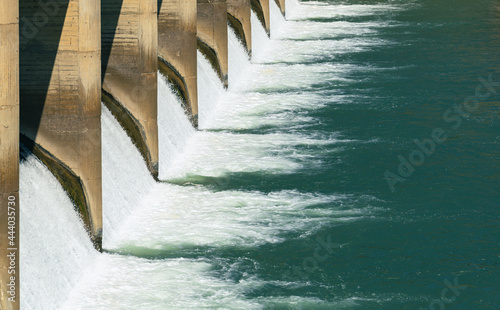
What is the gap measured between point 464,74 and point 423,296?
17641mm

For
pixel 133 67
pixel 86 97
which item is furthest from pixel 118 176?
pixel 133 67

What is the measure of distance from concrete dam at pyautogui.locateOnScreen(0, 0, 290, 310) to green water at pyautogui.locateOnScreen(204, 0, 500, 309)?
90.2 inches

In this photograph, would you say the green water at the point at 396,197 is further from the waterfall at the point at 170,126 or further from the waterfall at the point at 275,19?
the waterfall at the point at 275,19

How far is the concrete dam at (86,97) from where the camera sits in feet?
37.2

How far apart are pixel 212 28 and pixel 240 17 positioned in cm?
506

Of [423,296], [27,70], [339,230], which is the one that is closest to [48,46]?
[27,70]

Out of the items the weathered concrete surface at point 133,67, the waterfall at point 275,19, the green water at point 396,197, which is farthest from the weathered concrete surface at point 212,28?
the waterfall at point 275,19

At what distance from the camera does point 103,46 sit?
2027cm

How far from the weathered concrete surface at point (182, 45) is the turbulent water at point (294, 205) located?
66 centimetres

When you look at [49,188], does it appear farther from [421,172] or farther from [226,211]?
A: [421,172]

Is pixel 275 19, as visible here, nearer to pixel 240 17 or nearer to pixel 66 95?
pixel 240 17

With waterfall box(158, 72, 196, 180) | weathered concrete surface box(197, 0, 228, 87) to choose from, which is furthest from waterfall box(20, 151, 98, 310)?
weathered concrete surface box(197, 0, 228, 87)

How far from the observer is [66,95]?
52.2ft

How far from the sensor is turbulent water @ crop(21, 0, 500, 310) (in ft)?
46.1
